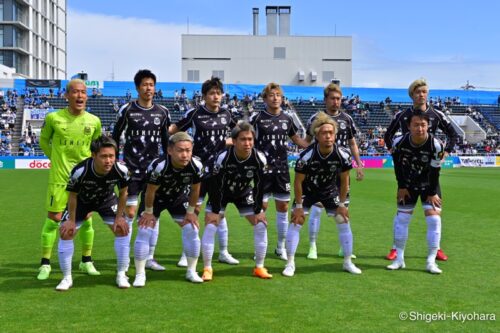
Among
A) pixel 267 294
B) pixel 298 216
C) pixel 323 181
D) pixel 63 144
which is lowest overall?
pixel 267 294

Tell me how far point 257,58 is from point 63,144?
203 feet

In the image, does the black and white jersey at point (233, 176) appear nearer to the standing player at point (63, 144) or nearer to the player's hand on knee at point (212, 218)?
the player's hand on knee at point (212, 218)

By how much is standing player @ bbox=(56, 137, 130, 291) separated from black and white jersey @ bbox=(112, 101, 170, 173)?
0.70 m

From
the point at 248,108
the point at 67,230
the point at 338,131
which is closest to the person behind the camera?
the point at 67,230

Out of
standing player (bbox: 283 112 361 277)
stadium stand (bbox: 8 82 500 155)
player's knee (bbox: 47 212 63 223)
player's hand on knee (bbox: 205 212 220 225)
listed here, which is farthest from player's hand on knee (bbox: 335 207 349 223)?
stadium stand (bbox: 8 82 500 155)

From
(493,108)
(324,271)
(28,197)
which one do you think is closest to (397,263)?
(324,271)

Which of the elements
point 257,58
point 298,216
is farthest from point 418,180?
point 257,58

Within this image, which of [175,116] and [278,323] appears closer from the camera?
[278,323]

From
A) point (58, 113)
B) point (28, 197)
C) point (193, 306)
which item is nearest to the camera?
point (193, 306)

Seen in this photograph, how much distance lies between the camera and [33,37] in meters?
70.2

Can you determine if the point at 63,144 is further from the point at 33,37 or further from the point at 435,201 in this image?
the point at 33,37

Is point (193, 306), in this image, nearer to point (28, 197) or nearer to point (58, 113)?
point (58, 113)

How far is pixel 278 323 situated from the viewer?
4840 mm

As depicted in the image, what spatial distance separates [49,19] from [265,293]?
80.6 m
